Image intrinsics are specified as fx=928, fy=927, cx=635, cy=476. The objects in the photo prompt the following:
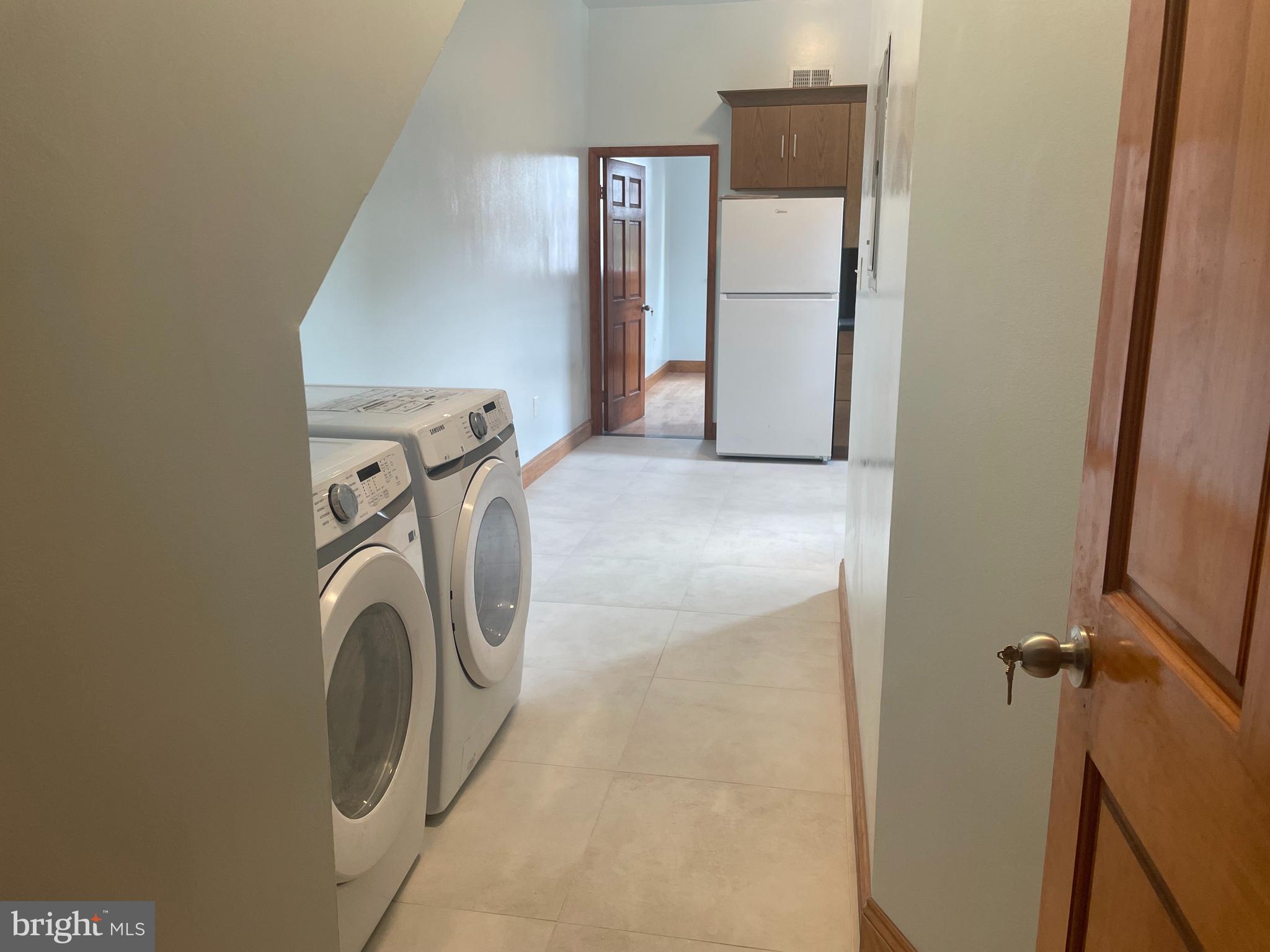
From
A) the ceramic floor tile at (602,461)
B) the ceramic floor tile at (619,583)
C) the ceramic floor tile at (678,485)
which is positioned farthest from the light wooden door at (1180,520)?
the ceramic floor tile at (602,461)

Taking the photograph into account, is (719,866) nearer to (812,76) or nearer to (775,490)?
(775,490)

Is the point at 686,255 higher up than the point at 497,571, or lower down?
higher up

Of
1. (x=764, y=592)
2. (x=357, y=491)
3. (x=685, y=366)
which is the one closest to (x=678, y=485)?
(x=764, y=592)

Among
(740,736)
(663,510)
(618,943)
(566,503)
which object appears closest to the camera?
(618,943)

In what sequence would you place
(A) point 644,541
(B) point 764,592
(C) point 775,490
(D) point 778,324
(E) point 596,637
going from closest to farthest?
(E) point 596,637
(B) point 764,592
(A) point 644,541
(C) point 775,490
(D) point 778,324

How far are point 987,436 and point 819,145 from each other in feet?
15.6

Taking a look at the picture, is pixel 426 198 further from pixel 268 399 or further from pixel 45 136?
pixel 45 136

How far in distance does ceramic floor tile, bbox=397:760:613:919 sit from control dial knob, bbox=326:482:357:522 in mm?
866

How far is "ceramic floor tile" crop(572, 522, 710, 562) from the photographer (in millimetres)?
4027

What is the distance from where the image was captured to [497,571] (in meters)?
2.37

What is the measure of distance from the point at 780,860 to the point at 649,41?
5398mm

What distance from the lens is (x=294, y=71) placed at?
1.00 m

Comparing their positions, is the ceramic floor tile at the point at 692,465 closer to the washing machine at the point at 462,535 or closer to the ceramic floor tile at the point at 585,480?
the ceramic floor tile at the point at 585,480

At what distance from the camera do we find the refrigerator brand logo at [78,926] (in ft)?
2.46
